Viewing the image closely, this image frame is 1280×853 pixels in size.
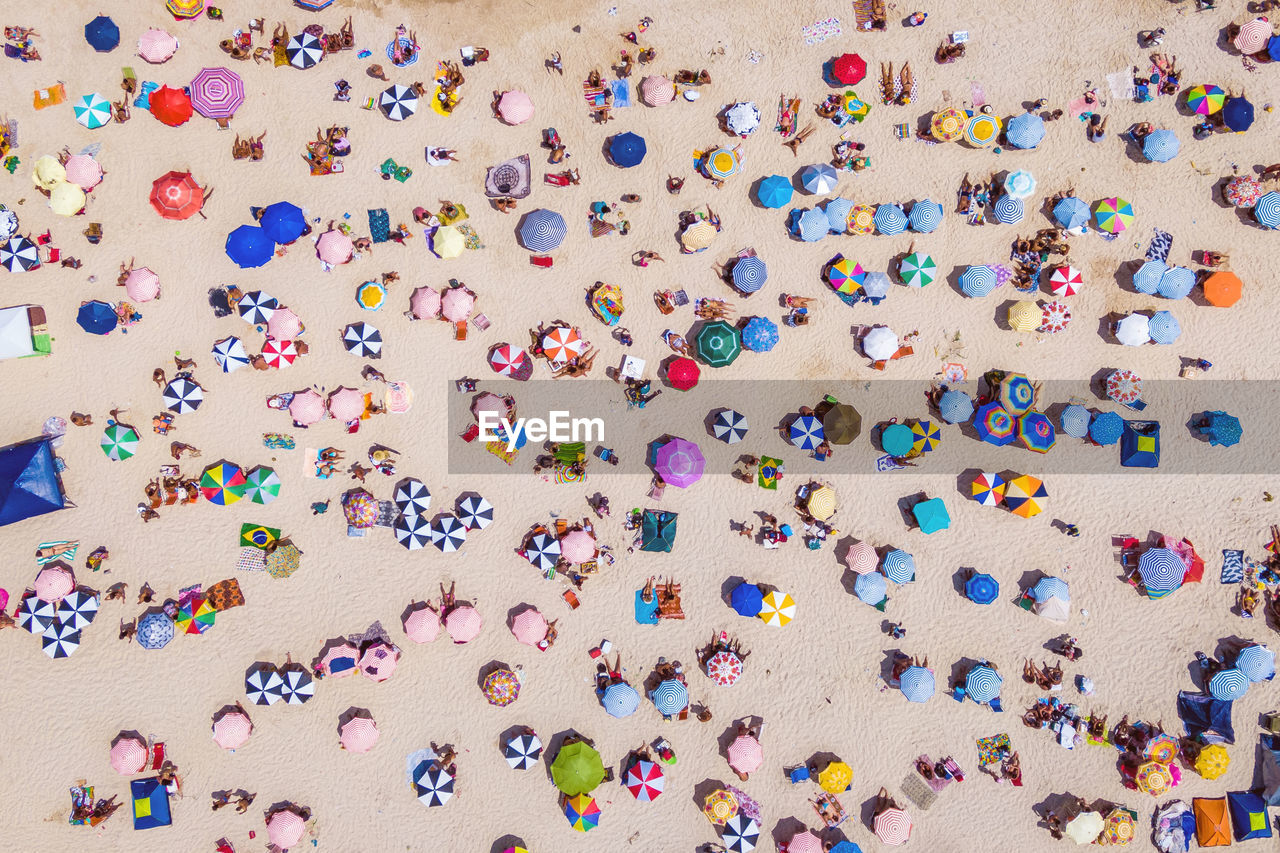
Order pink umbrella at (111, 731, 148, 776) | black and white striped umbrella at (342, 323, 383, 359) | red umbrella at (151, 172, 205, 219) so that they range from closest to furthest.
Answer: red umbrella at (151, 172, 205, 219), pink umbrella at (111, 731, 148, 776), black and white striped umbrella at (342, 323, 383, 359)

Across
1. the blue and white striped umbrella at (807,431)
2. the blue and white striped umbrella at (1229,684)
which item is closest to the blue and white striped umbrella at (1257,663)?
the blue and white striped umbrella at (1229,684)

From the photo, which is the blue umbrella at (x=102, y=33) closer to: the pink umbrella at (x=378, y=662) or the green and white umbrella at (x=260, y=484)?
the green and white umbrella at (x=260, y=484)

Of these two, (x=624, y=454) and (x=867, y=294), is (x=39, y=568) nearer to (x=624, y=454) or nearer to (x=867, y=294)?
(x=624, y=454)

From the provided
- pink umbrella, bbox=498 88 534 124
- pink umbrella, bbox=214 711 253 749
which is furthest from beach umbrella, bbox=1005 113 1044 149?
pink umbrella, bbox=214 711 253 749

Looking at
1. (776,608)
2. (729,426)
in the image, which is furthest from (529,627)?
(729,426)

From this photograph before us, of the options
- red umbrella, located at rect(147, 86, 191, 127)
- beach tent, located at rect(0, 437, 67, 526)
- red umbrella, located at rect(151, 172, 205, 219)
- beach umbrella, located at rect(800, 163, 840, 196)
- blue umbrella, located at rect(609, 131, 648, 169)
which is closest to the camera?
beach tent, located at rect(0, 437, 67, 526)

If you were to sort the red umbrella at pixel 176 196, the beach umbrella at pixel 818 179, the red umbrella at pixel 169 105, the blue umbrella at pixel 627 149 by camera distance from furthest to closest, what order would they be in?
the beach umbrella at pixel 818 179
the blue umbrella at pixel 627 149
the red umbrella at pixel 169 105
the red umbrella at pixel 176 196

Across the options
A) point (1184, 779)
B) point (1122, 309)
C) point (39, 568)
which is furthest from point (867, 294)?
point (39, 568)

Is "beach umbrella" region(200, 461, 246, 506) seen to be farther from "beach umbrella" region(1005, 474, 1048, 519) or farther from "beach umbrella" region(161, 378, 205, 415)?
"beach umbrella" region(1005, 474, 1048, 519)
